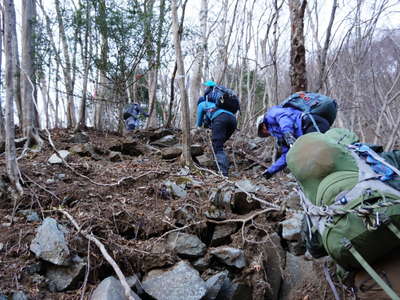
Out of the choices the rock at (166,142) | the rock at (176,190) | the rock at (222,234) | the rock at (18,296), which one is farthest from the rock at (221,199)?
the rock at (166,142)

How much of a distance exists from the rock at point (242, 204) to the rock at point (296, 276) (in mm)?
739

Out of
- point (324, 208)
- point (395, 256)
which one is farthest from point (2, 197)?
point (395, 256)

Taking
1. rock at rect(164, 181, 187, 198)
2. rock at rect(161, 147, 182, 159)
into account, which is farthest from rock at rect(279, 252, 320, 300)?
rock at rect(161, 147, 182, 159)

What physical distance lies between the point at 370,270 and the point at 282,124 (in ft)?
7.27

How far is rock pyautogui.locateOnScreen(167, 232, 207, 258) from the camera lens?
325 cm

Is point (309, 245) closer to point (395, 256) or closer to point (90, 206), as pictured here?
point (395, 256)

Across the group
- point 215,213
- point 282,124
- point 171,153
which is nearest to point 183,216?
point 215,213

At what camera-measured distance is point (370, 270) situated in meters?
1.54

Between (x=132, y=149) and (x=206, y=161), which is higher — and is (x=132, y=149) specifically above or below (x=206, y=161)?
above

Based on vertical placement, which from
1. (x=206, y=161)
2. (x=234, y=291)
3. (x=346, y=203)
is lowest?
(x=234, y=291)

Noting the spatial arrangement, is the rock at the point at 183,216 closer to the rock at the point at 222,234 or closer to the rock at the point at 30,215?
the rock at the point at 222,234

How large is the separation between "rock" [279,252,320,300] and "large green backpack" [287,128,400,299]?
1.39 metres

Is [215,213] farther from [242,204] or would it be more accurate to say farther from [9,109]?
[9,109]

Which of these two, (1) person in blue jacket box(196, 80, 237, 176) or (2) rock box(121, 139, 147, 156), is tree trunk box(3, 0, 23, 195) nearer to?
(1) person in blue jacket box(196, 80, 237, 176)
